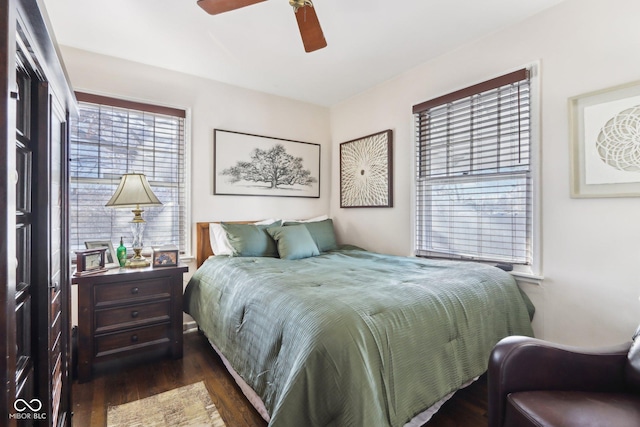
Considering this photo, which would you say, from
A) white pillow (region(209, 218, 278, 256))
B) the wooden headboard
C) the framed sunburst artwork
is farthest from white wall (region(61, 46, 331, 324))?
the framed sunburst artwork

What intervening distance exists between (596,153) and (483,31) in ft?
3.94

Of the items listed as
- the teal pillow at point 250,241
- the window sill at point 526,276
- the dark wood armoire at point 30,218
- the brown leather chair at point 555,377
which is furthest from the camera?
the teal pillow at point 250,241

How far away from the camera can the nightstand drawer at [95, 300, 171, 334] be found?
2.17 m

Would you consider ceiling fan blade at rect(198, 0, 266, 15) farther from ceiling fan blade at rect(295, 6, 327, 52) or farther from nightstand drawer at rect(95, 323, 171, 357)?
nightstand drawer at rect(95, 323, 171, 357)

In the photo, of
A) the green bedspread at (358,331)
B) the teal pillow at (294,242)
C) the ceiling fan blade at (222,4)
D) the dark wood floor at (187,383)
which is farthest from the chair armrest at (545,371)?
the ceiling fan blade at (222,4)

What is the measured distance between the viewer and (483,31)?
2359mm

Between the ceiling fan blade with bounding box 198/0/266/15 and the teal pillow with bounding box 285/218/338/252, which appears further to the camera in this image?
the teal pillow with bounding box 285/218/338/252

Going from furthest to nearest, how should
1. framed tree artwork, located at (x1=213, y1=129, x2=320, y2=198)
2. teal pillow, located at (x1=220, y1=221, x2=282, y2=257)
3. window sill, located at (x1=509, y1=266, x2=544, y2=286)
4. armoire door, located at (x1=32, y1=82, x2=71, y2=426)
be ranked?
framed tree artwork, located at (x1=213, y1=129, x2=320, y2=198) → teal pillow, located at (x1=220, y1=221, x2=282, y2=257) → window sill, located at (x1=509, y1=266, x2=544, y2=286) → armoire door, located at (x1=32, y1=82, x2=71, y2=426)

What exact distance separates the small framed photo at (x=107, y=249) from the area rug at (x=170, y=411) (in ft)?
3.42

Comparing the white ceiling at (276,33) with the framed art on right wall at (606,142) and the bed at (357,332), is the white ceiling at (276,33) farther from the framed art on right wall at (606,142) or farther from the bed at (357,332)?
the bed at (357,332)

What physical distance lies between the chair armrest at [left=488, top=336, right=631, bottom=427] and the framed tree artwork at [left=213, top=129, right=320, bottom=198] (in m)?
2.69

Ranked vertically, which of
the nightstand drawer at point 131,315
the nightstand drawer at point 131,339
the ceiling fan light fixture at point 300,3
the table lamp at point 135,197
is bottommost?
the nightstand drawer at point 131,339

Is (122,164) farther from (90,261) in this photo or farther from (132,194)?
(90,261)

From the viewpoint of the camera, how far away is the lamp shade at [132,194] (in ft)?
7.65
